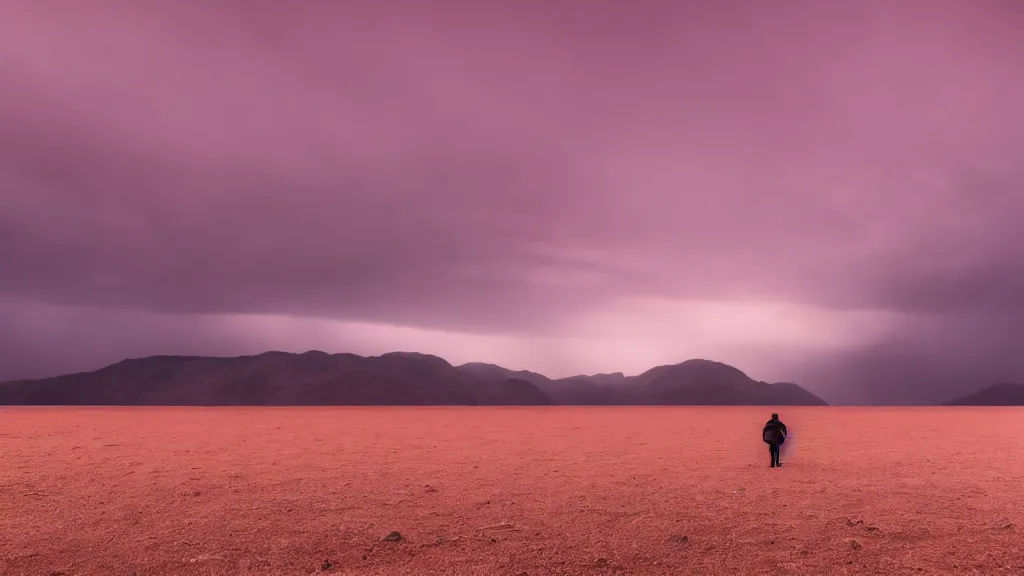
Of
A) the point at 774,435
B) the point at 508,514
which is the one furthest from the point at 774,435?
the point at 508,514

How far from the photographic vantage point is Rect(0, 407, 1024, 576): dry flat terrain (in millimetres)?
10695

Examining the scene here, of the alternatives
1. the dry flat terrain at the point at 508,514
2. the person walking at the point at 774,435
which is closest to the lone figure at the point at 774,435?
the person walking at the point at 774,435

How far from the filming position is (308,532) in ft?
40.8

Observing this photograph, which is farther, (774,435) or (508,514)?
(774,435)

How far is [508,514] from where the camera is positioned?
14.1 metres

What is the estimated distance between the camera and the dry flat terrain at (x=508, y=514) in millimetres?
10695

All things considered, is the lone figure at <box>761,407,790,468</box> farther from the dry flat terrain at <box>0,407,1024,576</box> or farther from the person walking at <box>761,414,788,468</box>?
the dry flat terrain at <box>0,407,1024,576</box>

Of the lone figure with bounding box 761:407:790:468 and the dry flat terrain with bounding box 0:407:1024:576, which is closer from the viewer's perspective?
the dry flat terrain with bounding box 0:407:1024:576

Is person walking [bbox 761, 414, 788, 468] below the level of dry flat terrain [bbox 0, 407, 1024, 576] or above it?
above

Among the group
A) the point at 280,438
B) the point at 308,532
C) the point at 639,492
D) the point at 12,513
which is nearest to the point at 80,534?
the point at 12,513

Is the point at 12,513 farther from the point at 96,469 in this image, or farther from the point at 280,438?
the point at 280,438

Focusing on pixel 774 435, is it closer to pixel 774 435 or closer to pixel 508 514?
pixel 774 435

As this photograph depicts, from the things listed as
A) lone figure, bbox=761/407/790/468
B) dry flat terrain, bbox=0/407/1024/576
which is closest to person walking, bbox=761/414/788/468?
lone figure, bbox=761/407/790/468

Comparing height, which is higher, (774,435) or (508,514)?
(774,435)
